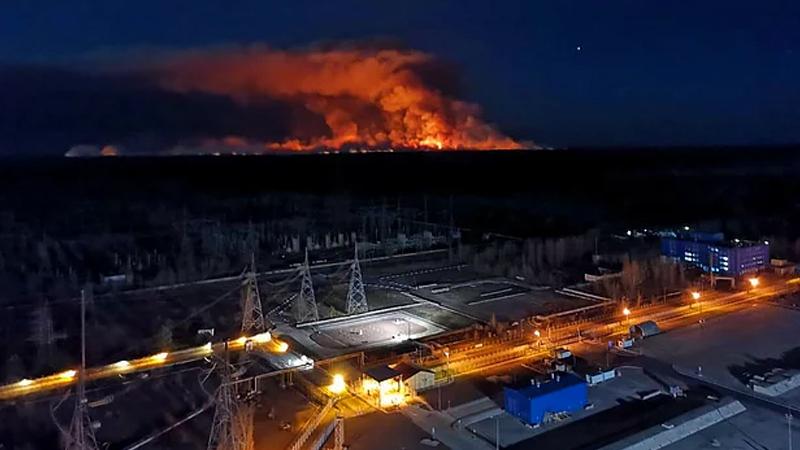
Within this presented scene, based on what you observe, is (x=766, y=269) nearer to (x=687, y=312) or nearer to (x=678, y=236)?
(x=678, y=236)

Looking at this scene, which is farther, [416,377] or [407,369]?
[407,369]

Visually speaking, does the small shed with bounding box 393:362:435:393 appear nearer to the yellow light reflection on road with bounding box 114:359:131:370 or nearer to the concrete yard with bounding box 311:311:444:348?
the concrete yard with bounding box 311:311:444:348

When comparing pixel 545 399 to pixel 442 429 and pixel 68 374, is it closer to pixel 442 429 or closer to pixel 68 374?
pixel 442 429

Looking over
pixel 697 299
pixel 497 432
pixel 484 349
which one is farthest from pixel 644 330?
pixel 497 432

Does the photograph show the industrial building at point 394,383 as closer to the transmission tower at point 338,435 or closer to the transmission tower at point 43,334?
the transmission tower at point 338,435

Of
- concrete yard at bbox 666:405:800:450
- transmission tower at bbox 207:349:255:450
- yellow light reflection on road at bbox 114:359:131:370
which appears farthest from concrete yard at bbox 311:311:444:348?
concrete yard at bbox 666:405:800:450
